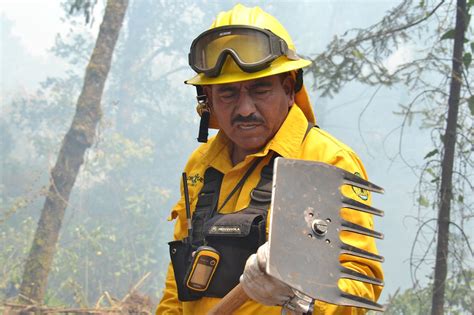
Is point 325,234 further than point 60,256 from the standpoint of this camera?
No

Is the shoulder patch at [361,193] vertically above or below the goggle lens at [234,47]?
below

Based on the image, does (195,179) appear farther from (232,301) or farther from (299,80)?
(232,301)

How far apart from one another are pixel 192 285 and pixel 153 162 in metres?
24.2

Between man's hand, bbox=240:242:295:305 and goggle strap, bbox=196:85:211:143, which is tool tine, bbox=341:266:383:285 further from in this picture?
goggle strap, bbox=196:85:211:143

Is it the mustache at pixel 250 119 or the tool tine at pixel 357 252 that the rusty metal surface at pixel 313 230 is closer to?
the tool tine at pixel 357 252

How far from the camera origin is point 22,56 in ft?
124

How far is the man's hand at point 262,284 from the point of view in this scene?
142 centimetres

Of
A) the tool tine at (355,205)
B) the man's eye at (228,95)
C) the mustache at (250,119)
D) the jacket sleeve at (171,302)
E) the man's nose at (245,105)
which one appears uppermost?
the man's eye at (228,95)

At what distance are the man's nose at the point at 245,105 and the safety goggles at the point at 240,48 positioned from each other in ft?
0.30

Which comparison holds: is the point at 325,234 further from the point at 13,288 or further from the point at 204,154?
the point at 13,288

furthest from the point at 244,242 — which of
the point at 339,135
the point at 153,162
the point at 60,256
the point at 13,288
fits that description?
the point at 339,135

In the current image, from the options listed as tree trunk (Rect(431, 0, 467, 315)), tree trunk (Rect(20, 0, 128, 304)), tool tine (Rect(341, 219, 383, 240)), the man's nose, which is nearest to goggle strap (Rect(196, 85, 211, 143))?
the man's nose

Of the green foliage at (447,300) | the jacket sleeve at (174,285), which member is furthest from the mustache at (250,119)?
the green foliage at (447,300)

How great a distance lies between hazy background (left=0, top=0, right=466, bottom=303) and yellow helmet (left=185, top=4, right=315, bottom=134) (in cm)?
551
